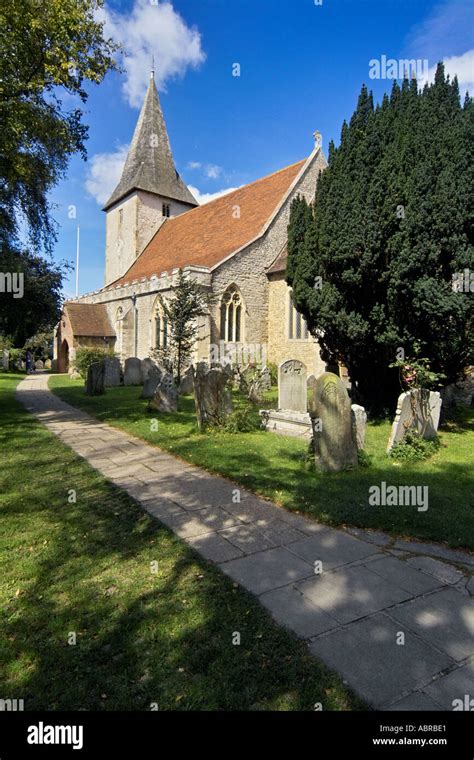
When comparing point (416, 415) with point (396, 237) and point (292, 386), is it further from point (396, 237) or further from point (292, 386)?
point (396, 237)

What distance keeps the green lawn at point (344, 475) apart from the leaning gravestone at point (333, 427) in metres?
0.20

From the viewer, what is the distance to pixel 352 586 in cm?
292

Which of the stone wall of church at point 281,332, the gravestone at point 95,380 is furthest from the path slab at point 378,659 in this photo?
the stone wall of church at point 281,332

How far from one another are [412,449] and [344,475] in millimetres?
1774

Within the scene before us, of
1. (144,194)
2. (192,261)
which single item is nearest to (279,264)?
(192,261)

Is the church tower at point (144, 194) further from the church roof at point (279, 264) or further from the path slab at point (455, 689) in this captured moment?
the path slab at point (455, 689)

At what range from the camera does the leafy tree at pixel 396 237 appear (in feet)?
26.4

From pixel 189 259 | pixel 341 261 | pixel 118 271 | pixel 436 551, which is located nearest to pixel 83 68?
pixel 341 261

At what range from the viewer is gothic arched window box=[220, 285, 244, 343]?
19.8 m

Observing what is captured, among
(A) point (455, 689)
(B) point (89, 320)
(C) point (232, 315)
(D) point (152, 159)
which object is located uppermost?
(D) point (152, 159)
